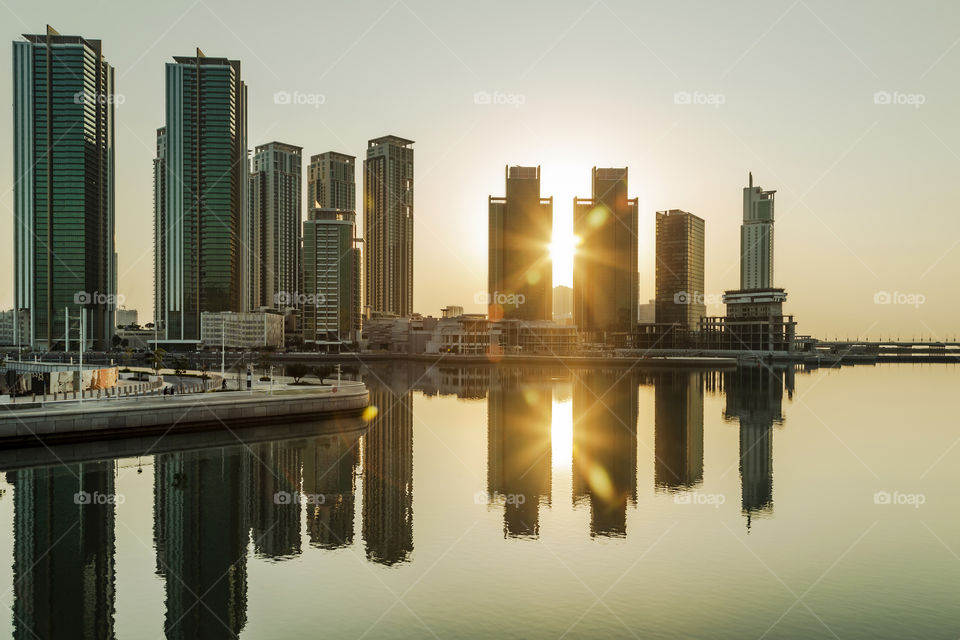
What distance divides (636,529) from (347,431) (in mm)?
32433

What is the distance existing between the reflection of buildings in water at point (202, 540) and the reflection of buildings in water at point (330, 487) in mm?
3271

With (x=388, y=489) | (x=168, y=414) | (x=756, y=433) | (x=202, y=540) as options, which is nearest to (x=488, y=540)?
(x=388, y=489)

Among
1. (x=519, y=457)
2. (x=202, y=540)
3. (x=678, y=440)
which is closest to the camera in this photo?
(x=202, y=540)

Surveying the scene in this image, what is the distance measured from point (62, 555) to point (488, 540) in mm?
17536

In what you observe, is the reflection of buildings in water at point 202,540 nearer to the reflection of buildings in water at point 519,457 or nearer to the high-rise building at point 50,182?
the reflection of buildings in water at point 519,457

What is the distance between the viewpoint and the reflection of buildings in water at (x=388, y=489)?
27.3 meters

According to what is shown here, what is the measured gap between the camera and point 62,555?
2517cm

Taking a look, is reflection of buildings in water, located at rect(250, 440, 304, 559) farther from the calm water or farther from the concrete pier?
the concrete pier

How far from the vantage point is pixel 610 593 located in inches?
894

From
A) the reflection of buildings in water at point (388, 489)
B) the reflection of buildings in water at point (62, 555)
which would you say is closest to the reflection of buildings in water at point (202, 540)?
the reflection of buildings in water at point (62, 555)

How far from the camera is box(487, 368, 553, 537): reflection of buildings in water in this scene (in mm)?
32312

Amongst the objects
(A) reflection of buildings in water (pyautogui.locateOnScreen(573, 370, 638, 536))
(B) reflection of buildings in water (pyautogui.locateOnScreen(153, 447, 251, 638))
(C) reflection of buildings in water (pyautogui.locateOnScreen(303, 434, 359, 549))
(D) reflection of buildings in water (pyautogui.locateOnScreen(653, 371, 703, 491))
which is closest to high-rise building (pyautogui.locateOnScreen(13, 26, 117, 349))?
(A) reflection of buildings in water (pyautogui.locateOnScreen(573, 370, 638, 536))

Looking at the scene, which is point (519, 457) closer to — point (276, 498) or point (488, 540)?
point (488, 540)

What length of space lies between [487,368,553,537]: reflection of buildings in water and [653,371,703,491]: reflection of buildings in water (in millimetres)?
7937
